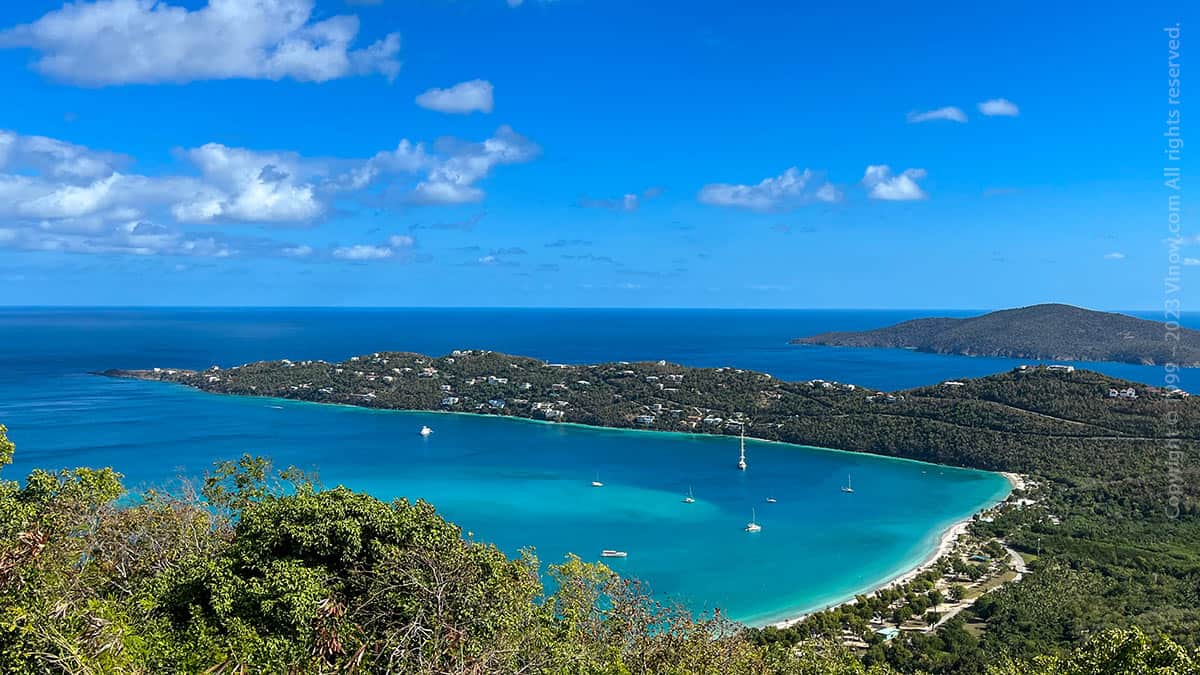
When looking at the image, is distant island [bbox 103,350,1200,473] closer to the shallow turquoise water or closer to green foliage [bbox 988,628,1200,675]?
the shallow turquoise water

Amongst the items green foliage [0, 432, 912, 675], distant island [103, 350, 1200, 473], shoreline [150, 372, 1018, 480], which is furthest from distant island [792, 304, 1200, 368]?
green foliage [0, 432, 912, 675]

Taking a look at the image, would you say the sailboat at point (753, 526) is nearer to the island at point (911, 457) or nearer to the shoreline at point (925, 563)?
the shoreline at point (925, 563)

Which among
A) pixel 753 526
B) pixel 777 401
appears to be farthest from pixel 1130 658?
pixel 777 401

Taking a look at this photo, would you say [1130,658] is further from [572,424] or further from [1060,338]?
[1060,338]

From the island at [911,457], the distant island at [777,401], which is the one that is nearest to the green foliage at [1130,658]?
the island at [911,457]

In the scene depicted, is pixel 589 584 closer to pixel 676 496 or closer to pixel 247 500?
pixel 247 500
